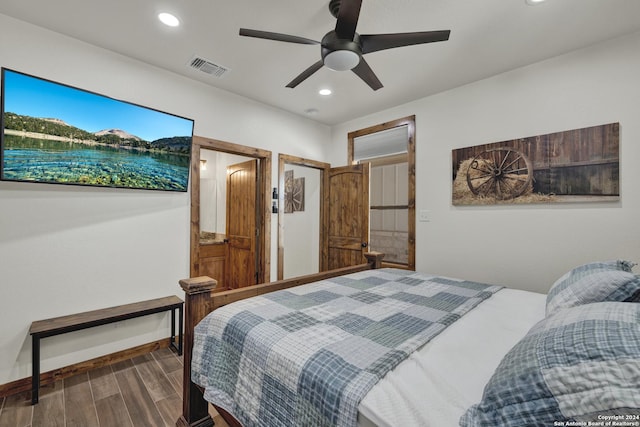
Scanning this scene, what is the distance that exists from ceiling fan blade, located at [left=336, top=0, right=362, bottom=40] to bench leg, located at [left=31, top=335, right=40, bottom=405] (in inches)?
118

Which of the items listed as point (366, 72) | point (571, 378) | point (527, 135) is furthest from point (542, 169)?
point (571, 378)

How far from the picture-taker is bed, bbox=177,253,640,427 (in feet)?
2.23

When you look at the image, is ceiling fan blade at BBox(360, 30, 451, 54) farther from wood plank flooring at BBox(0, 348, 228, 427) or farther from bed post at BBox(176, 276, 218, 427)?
wood plank flooring at BBox(0, 348, 228, 427)

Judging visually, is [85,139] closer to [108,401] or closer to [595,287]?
[108,401]

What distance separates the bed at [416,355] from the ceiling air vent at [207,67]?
2.19 m

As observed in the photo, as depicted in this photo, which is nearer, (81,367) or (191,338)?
(191,338)

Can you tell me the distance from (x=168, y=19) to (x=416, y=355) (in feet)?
8.99

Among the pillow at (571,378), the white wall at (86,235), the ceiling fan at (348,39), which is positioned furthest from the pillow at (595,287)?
the white wall at (86,235)

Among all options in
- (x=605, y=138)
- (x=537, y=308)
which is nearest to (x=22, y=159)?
(x=537, y=308)

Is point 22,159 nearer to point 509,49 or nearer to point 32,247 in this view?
point 32,247

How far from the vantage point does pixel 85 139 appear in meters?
2.32

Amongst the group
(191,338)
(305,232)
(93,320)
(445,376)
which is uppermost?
(305,232)

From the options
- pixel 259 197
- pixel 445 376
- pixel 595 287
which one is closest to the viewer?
pixel 445 376

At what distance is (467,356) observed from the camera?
1121 mm
